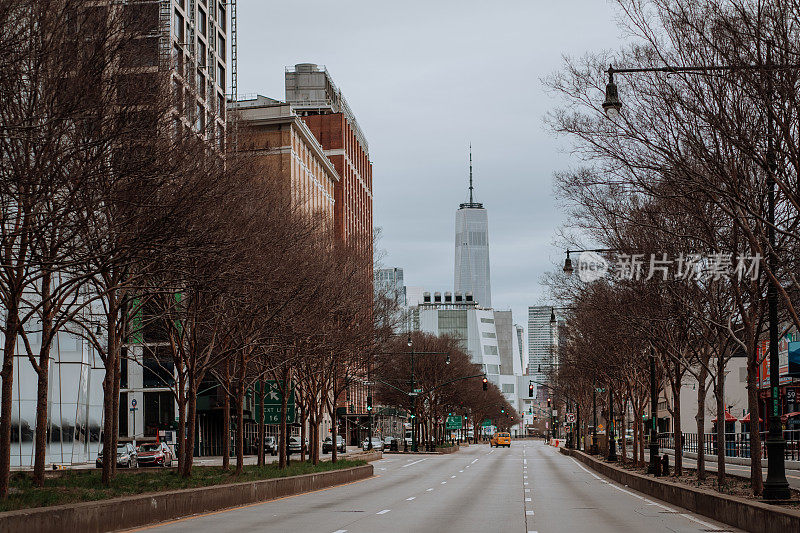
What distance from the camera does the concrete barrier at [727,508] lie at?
54.4 ft

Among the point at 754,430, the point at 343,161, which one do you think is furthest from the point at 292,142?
the point at 754,430

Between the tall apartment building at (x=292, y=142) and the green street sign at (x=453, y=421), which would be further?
the green street sign at (x=453, y=421)

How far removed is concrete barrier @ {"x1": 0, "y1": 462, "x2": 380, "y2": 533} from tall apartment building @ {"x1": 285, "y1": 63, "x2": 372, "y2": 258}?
286 ft

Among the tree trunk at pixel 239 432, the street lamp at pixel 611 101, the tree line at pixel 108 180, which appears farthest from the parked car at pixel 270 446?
the street lamp at pixel 611 101

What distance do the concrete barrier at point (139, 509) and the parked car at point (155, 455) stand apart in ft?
72.8

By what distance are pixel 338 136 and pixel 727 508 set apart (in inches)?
4196

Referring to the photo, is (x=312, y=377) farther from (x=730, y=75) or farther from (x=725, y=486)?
(x=730, y=75)

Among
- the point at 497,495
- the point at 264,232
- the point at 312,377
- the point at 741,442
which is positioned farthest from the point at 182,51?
the point at 741,442

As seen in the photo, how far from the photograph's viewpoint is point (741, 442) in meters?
56.7

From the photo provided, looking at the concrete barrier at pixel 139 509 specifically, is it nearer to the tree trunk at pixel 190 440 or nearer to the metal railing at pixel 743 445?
the tree trunk at pixel 190 440

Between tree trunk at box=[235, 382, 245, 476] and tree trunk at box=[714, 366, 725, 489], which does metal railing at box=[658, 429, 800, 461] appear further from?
tree trunk at box=[235, 382, 245, 476]

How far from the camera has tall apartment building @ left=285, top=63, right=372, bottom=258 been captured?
124 metres

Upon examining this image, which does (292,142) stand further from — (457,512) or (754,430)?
(754,430)

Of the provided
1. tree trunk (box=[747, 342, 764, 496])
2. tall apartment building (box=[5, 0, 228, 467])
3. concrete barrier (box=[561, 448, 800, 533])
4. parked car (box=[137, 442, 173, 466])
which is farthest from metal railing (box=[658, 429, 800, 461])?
tall apartment building (box=[5, 0, 228, 467])
